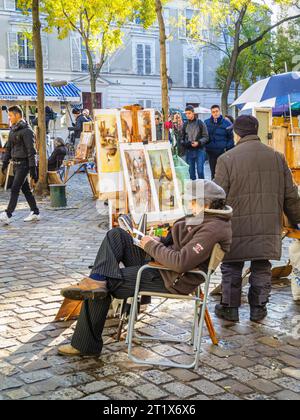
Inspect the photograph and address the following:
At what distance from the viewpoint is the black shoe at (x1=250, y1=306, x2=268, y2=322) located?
4965 mm

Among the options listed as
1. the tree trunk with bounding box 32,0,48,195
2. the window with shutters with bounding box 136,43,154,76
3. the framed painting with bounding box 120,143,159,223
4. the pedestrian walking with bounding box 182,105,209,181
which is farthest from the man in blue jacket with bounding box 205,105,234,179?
the window with shutters with bounding box 136,43,154,76

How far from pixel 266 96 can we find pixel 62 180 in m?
7.74

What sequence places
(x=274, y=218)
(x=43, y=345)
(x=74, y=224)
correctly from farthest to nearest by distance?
(x=74, y=224) → (x=274, y=218) → (x=43, y=345)

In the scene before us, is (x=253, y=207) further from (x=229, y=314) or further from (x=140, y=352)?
(x=140, y=352)

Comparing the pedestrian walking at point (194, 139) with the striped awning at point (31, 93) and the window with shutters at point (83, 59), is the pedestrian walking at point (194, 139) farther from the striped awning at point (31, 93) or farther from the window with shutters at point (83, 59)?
the window with shutters at point (83, 59)

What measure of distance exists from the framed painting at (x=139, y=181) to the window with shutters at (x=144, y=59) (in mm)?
32057

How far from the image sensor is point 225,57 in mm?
38656

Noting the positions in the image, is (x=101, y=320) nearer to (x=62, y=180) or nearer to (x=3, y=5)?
(x=62, y=180)

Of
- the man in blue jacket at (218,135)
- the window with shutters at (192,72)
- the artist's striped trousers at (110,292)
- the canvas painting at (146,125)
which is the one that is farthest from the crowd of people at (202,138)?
the window with shutters at (192,72)

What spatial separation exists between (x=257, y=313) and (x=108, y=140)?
2.18 m

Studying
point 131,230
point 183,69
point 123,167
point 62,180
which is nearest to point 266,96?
point 123,167

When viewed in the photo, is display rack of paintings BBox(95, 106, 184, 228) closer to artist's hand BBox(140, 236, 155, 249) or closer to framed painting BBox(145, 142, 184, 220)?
framed painting BBox(145, 142, 184, 220)

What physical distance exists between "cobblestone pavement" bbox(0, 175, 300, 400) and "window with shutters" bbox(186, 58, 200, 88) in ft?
112

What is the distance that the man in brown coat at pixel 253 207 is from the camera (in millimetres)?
4824
